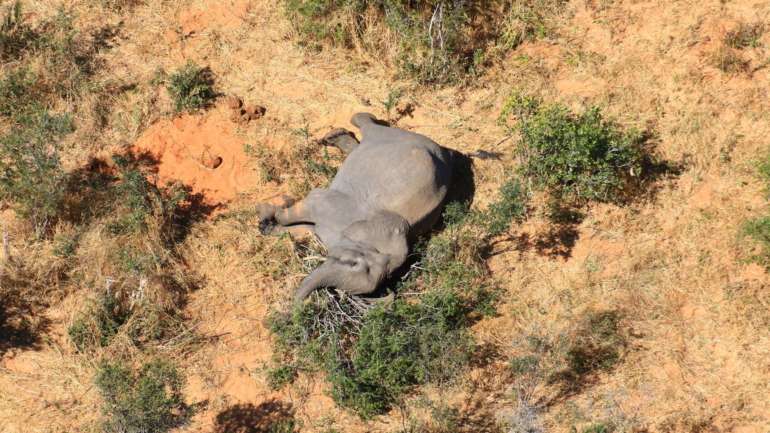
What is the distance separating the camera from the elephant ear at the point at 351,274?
8.25 metres

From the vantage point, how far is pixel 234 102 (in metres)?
10.2

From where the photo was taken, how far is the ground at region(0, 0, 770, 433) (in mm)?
7844

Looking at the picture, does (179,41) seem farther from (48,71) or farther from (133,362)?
(133,362)

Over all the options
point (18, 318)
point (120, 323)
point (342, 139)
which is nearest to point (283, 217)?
point (342, 139)

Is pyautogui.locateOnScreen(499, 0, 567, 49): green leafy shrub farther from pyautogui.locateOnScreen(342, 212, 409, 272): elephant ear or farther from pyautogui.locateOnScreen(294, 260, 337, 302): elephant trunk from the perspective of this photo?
pyautogui.locateOnScreen(294, 260, 337, 302): elephant trunk

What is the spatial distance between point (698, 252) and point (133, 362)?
248 inches

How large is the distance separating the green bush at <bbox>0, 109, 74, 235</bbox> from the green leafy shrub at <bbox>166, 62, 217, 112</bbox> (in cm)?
140

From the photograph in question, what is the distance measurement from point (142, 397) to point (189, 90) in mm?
4486

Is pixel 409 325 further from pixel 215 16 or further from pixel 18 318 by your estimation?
pixel 215 16

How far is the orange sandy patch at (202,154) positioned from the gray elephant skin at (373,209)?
2.91 feet

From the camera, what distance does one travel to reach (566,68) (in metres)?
10.3

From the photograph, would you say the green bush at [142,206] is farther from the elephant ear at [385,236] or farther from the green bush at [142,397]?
the elephant ear at [385,236]

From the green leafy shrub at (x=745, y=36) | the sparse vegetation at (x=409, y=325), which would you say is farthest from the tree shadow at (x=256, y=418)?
the green leafy shrub at (x=745, y=36)

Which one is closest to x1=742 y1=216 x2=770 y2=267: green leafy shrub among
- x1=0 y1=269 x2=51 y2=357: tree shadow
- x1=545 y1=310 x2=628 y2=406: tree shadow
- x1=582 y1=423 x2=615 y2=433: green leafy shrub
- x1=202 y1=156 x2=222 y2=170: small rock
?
x1=545 y1=310 x2=628 y2=406: tree shadow
